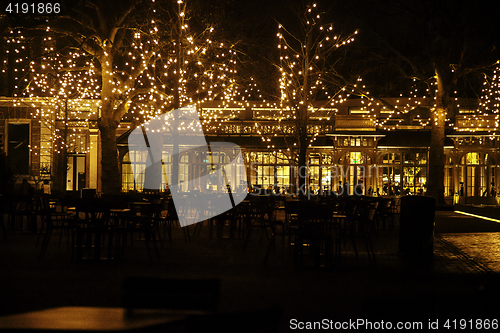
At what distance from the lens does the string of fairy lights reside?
1609 cm

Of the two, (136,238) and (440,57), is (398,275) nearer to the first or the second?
(136,238)

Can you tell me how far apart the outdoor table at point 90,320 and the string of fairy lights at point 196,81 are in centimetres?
1178

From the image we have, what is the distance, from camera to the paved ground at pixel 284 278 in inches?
112

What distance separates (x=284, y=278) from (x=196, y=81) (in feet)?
44.2

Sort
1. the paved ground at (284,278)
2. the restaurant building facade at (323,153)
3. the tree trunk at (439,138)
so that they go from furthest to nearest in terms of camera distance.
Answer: the restaurant building facade at (323,153) → the tree trunk at (439,138) → the paved ground at (284,278)

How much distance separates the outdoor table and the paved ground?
88 centimetres

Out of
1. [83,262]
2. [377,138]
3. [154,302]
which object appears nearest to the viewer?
[154,302]

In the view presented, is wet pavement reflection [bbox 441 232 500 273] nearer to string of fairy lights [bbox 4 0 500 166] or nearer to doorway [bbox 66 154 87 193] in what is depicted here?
string of fairy lights [bbox 4 0 500 166]

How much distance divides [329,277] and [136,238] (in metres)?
5.46

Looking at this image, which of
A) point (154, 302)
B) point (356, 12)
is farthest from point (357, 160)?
point (154, 302)

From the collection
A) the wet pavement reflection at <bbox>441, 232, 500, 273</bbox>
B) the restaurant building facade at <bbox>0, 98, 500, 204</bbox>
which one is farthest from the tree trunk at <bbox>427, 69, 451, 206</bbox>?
the wet pavement reflection at <bbox>441, 232, 500, 273</bbox>

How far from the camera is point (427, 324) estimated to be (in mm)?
2447

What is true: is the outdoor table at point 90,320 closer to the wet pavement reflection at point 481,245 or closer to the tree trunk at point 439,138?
the wet pavement reflection at point 481,245

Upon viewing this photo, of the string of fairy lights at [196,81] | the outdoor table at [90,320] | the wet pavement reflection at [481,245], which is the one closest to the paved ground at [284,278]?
the wet pavement reflection at [481,245]
